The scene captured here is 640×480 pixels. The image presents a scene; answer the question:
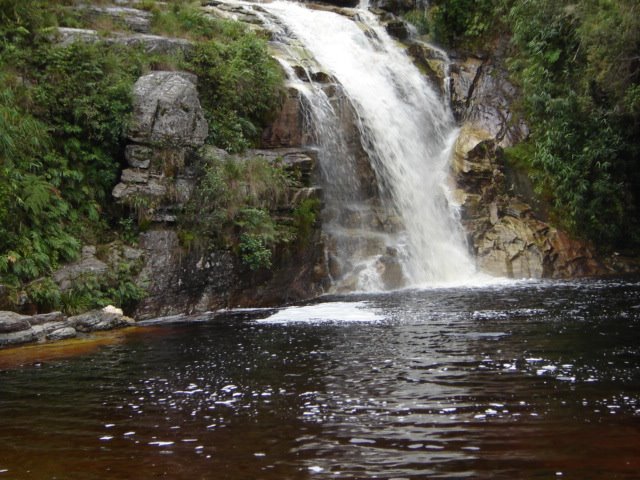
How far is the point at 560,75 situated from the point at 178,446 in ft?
64.2

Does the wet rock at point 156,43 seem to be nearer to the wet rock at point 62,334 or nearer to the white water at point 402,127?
the white water at point 402,127

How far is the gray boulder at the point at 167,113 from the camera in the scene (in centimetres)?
1630

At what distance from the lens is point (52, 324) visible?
40.3ft

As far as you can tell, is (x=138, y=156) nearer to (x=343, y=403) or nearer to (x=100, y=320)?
(x=100, y=320)

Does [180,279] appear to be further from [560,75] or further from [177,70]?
[560,75]

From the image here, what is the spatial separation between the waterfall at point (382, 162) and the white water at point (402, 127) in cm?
4

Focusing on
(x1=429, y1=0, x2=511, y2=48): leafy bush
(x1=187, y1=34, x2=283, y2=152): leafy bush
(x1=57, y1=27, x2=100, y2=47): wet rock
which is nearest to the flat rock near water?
(x1=187, y1=34, x2=283, y2=152): leafy bush

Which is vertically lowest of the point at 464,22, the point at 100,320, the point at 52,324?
the point at 100,320

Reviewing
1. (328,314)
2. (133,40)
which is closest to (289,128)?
(133,40)

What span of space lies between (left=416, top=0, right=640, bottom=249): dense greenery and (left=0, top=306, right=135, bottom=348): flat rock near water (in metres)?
14.3

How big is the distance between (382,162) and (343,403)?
50.3 ft

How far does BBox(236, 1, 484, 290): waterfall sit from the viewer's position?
1997 cm

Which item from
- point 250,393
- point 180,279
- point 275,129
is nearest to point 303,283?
point 180,279

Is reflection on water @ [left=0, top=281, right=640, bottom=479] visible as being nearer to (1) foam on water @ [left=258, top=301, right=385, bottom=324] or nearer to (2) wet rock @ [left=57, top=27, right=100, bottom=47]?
(1) foam on water @ [left=258, top=301, right=385, bottom=324]
